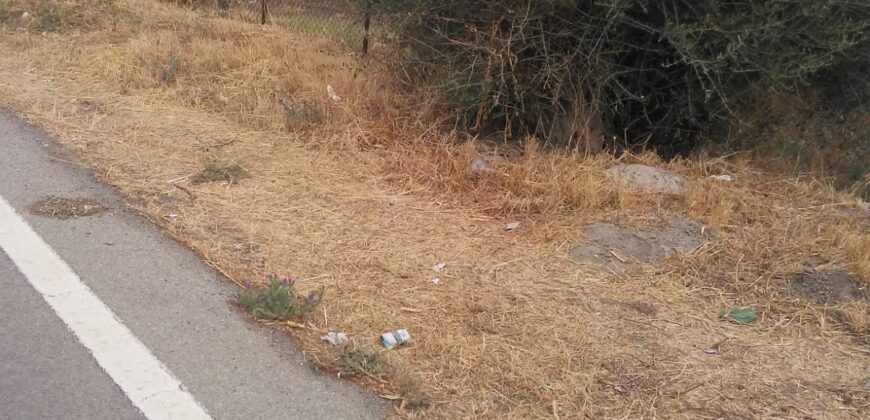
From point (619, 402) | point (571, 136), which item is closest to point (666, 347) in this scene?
point (619, 402)

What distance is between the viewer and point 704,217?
15.9 feet

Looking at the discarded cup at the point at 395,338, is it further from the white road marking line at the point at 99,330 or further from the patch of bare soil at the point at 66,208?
the patch of bare soil at the point at 66,208

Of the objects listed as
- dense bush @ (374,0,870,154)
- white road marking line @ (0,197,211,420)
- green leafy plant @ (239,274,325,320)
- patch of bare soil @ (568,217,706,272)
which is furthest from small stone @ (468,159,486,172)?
white road marking line @ (0,197,211,420)

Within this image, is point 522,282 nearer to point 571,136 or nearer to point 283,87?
point 571,136

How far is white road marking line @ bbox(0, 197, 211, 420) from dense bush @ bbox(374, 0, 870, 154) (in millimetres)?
2994

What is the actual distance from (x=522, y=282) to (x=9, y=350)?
7.82 ft

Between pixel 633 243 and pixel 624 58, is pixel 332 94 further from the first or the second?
pixel 633 243

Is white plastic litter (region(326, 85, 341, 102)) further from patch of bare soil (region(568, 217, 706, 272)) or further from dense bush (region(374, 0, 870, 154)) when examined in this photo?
patch of bare soil (region(568, 217, 706, 272))

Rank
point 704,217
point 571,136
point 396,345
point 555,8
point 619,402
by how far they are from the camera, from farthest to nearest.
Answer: point 571,136
point 555,8
point 704,217
point 396,345
point 619,402

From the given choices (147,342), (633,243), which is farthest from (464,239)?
(147,342)

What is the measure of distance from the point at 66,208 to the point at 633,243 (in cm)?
331

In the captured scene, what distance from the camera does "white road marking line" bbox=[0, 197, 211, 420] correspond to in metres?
2.98

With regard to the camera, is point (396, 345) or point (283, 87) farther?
point (283, 87)

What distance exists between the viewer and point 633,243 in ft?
15.0
